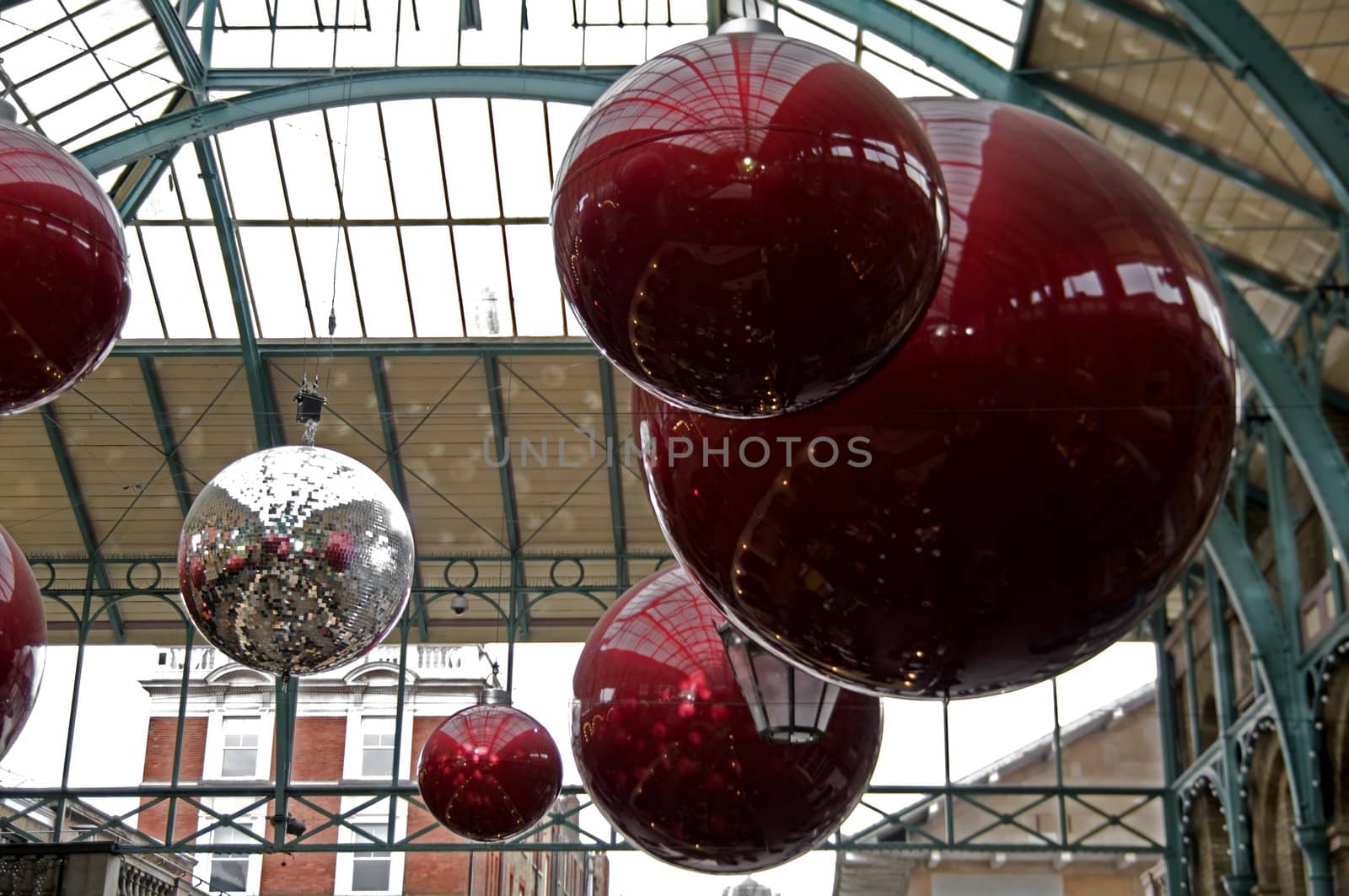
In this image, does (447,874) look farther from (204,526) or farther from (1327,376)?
(204,526)

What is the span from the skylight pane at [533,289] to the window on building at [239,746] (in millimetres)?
9068

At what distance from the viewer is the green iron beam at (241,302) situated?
54.4ft

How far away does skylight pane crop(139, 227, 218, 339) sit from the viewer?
17.4 m

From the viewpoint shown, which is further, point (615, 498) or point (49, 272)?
point (615, 498)

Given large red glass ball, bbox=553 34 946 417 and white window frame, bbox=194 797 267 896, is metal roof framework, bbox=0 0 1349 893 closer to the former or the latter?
white window frame, bbox=194 797 267 896

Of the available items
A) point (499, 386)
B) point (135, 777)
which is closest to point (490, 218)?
point (499, 386)

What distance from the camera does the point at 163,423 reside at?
58.6 ft

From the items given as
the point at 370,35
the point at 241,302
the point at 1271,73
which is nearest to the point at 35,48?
the point at 370,35

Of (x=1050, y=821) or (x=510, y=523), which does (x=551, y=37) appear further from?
(x=1050, y=821)

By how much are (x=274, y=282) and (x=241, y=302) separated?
19.3 inches

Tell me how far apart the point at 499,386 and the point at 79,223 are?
15138 mm

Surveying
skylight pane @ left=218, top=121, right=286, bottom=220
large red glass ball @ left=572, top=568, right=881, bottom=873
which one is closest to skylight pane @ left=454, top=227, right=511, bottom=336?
skylight pane @ left=218, top=121, right=286, bottom=220

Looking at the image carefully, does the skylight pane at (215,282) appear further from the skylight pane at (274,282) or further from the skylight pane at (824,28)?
the skylight pane at (824,28)

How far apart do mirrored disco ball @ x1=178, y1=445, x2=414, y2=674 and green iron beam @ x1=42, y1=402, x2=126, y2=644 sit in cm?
1445
